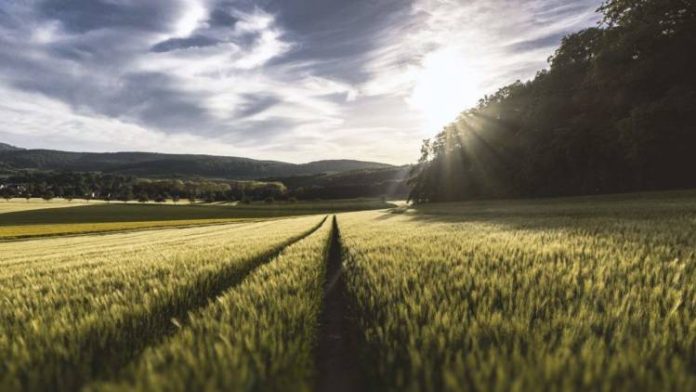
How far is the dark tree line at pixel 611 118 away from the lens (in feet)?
74.0

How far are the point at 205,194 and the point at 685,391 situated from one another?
17612cm

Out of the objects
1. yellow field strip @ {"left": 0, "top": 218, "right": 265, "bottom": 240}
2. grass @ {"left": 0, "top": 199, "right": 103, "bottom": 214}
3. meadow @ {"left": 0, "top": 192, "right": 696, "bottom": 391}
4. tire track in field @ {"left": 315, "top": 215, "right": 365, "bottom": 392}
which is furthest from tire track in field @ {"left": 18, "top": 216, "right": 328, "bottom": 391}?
grass @ {"left": 0, "top": 199, "right": 103, "bottom": 214}

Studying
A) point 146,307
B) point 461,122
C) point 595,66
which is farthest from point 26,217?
point 595,66

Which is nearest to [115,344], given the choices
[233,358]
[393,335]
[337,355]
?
[233,358]

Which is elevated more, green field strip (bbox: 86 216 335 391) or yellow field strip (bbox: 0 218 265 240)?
green field strip (bbox: 86 216 335 391)

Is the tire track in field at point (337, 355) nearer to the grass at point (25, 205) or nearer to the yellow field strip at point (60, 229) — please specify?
the yellow field strip at point (60, 229)

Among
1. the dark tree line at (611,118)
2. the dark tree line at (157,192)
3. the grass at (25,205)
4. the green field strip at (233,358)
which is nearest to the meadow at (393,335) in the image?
the green field strip at (233,358)

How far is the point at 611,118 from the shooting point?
2834cm

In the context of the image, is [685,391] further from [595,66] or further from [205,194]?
[205,194]

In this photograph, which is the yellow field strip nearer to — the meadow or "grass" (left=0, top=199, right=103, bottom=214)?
"grass" (left=0, top=199, right=103, bottom=214)

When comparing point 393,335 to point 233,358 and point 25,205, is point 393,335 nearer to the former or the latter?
point 233,358

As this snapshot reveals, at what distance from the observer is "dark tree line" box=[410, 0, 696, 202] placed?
22562mm

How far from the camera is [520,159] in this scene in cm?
3994

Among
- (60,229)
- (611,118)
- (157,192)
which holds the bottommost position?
(60,229)
